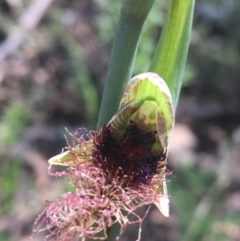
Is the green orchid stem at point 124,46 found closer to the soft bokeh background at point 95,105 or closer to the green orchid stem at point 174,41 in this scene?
the green orchid stem at point 174,41

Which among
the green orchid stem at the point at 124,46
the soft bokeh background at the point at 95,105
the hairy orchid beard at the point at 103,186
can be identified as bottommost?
the hairy orchid beard at the point at 103,186

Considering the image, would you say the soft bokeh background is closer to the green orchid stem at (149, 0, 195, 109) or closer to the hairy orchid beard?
the hairy orchid beard

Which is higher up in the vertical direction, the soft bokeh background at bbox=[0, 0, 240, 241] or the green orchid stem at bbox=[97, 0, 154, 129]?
the soft bokeh background at bbox=[0, 0, 240, 241]

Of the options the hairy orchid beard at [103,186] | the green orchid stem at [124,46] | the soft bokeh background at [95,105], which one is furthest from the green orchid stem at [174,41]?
the soft bokeh background at [95,105]

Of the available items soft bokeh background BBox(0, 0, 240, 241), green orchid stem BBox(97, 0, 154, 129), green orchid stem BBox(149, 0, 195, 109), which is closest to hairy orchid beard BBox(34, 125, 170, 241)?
green orchid stem BBox(97, 0, 154, 129)

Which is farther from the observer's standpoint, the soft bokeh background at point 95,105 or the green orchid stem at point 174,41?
the soft bokeh background at point 95,105

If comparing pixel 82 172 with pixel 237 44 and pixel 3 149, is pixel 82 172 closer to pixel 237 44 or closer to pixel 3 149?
pixel 3 149
